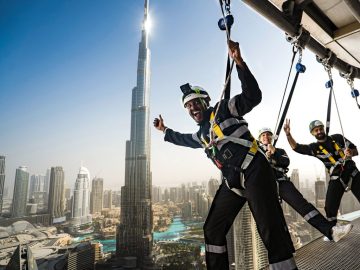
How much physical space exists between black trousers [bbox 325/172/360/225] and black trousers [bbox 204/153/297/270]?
7.73 feet

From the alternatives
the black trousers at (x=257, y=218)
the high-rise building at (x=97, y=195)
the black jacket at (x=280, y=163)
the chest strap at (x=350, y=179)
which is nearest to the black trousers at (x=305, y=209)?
the black jacket at (x=280, y=163)

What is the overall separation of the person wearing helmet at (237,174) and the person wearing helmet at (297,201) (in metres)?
0.75

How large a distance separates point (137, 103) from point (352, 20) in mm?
70947

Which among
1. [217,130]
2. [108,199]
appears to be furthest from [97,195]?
[217,130]

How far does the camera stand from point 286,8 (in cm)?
229

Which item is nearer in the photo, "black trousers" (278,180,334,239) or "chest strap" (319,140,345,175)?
"black trousers" (278,180,334,239)

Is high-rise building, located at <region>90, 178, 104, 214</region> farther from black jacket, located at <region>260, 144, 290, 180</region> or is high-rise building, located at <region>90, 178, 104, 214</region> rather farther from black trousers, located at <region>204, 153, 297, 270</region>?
black trousers, located at <region>204, 153, 297, 270</region>

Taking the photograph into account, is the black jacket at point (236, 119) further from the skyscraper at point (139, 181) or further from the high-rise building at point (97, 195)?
the high-rise building at point (97, 195)

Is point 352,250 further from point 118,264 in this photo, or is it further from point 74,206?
point 74,206

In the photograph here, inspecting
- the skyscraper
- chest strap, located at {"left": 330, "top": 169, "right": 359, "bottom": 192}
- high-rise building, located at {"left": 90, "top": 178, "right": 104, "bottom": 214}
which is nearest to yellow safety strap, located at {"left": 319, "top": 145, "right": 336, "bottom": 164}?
chest strap, located at {"left": 330, "top": 169, "right": 359, "bottom": 192}

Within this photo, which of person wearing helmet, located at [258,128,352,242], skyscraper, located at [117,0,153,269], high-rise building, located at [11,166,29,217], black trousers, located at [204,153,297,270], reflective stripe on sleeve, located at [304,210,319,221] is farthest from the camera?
skyscraper, located at [117,0,153,269]

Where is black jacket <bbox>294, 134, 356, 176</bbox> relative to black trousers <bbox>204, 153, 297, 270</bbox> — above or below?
above

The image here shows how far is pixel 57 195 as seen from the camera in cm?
4344

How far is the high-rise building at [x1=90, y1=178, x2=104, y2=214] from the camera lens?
4783cm
